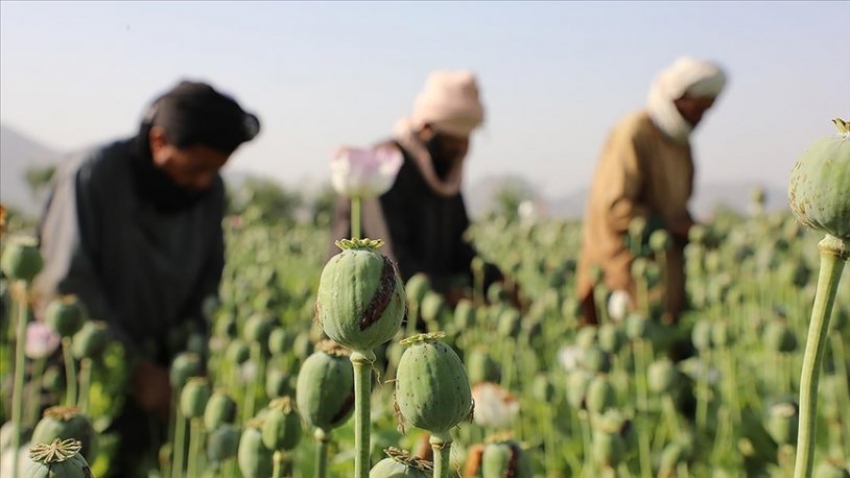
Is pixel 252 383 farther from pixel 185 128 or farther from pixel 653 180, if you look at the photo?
pixel 653 180

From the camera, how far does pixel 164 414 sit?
1.76 meters

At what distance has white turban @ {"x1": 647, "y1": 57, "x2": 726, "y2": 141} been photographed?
290 centimetres

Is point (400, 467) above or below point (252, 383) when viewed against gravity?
above

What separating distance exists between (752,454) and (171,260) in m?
1.49

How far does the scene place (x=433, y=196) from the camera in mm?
2691

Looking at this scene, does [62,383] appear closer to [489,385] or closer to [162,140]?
[162,140]

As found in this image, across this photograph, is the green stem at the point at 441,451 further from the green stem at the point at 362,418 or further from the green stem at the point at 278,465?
the green stem at the point at 278,465

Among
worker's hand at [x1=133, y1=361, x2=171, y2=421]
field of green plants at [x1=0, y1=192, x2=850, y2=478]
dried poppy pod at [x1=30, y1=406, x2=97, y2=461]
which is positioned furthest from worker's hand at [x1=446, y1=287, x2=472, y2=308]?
dried poppy pod at [x1=30, y1=406, x2=97, y2=461]

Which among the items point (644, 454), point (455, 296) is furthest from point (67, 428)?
point (455, 296)

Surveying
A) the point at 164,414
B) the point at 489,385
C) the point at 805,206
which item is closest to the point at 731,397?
the point at 489,385

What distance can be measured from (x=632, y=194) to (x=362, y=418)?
8.21ft

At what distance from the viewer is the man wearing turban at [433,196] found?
2.53m

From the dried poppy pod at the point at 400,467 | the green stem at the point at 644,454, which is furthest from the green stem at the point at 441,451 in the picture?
the green stem at the point at 644,454

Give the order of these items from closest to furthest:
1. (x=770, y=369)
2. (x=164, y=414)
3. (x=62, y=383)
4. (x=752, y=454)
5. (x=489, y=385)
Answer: (x=489, y=385) < (x=62, y=383) < (x=164, y=414) < (x=752, y=454) < (x=770, y=369)
